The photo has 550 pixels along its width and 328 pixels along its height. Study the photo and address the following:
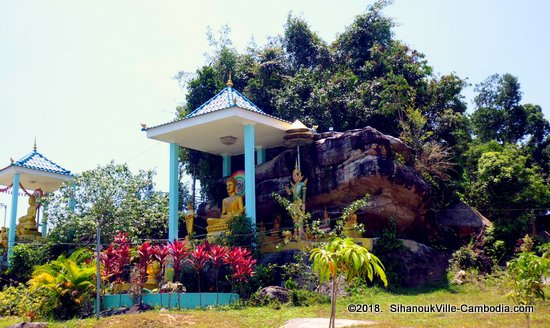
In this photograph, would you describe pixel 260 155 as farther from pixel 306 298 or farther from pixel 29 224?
pixel 29 224

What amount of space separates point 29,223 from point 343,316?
16.3 metres

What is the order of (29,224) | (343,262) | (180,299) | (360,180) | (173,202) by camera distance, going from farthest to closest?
1. (29,224)
2. (173,202)
3. (360,180)
4. (180,299)
5. (343,262)

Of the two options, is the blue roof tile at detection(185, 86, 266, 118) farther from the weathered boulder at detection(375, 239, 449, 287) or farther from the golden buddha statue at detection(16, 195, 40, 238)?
the golden buddha statue at detection(16, 195, 40, 238)

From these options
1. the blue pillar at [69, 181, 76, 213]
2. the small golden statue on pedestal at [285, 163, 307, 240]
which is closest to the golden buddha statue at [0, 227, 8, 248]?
the blue pillar at [69, 181, 76, 213]

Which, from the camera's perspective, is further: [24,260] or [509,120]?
[509,120]

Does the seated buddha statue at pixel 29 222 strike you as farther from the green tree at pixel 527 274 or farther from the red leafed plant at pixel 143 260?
the green tree at pixel 527 274

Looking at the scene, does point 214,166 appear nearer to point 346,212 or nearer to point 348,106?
point 348,106

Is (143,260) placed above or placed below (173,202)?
below

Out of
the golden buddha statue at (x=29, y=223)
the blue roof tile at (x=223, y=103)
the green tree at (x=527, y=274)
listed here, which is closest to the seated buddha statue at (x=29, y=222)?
the golden buddha statue at (x=29, y=223)

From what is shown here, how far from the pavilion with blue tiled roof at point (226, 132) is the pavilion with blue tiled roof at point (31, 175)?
626cm

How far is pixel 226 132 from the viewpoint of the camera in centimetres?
1930

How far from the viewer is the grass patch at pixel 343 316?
10352mm

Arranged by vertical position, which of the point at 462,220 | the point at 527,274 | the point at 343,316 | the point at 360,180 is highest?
the point at 360,180

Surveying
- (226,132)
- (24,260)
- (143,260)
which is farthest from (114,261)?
(24,260)
